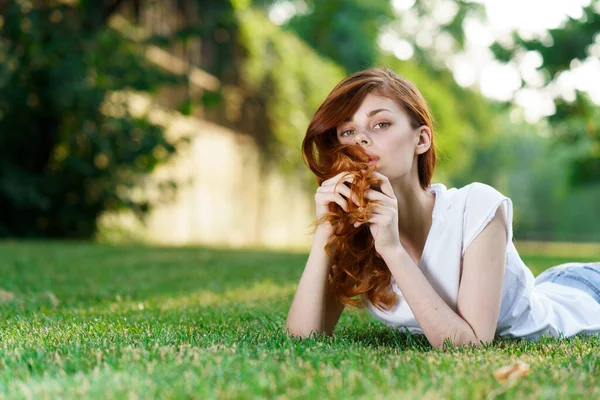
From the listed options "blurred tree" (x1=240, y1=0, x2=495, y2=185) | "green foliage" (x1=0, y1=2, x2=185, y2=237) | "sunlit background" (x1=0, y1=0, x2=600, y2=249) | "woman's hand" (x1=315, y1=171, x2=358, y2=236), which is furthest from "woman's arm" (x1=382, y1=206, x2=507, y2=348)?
"blurred tree" (x1=240, y1=0, x2=495, y2=185)

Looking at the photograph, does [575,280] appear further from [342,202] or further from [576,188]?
[576,188]

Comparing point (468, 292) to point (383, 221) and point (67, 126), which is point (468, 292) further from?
point (67, 126)

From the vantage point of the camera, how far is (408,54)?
30422 millimetres

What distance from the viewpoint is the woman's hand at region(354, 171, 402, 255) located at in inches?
99.2

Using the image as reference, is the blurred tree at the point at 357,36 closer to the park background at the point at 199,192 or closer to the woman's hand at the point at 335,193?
the park background at the point at 199,192

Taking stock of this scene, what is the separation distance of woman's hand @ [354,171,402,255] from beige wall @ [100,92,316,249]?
10740mm

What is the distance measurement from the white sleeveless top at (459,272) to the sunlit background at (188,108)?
6.83 metres

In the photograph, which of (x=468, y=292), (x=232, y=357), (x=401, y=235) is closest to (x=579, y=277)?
(x=401, y=235)

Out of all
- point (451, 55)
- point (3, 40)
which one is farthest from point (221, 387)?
point (451, 55)

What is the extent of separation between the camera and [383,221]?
2.52 metres

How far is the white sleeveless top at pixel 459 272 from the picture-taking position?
105 inches

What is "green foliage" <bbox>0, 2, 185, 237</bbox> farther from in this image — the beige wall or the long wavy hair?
the long wavy hair

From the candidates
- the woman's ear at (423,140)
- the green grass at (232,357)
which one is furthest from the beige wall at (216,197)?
the woman's ear at (423,140)

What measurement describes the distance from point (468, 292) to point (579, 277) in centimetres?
142
